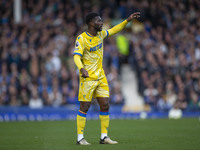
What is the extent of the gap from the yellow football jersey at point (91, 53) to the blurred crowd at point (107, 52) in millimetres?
11247

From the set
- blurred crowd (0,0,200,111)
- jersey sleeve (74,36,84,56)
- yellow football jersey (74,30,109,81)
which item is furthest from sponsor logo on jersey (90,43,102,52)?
blurred crowd (0,0,200,111)

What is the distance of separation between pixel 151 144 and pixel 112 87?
41.4 ft

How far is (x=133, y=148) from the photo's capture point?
8227 mm

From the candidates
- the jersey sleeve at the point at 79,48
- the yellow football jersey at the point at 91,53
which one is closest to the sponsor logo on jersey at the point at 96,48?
the yellow football jersey at the point at 91,53

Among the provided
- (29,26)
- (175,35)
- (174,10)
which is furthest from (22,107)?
(174,10)

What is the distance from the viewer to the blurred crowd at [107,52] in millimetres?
20812

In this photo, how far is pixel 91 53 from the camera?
938 centimetres

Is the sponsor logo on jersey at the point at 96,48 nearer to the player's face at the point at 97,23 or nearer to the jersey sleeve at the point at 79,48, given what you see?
the jersey sleeve at the point at 79,48

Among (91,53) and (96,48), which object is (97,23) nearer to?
(96,48)

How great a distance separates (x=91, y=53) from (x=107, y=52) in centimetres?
1359

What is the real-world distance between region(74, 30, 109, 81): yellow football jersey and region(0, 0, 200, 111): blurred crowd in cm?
1125

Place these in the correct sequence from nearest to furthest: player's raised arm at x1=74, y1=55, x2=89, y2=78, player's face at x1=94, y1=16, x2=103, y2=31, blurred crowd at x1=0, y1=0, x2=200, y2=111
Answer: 1. player's raised arm at x1=74, y1=55, x2=89, y2=78
2. player's face at x1=94, y1=16, x2=103, y2=31
3. blurred crowd at x1=0, y1=0, x2=200, y2=111

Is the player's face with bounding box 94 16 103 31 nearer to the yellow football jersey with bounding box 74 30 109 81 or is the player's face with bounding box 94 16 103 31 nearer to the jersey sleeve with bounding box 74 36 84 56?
the yellow football jersey with bounding box 74 30 109 81

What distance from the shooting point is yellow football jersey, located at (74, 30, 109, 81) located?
9.27 meters
